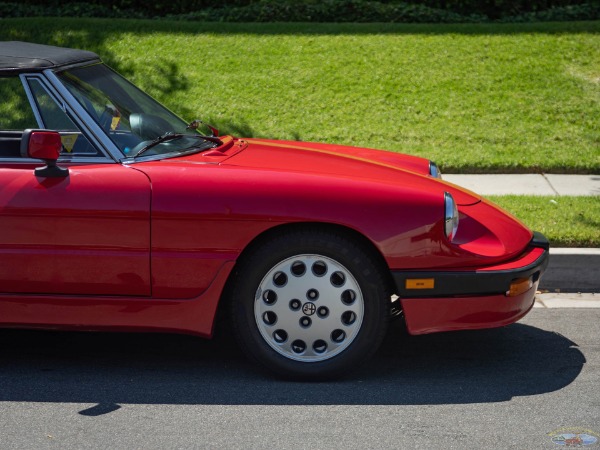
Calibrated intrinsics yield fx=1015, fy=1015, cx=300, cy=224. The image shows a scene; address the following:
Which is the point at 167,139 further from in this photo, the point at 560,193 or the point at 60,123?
the point at 560,193

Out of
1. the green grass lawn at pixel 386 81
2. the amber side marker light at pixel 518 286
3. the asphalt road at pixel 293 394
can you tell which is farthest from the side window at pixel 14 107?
the green grass lawn at pixel 386 81

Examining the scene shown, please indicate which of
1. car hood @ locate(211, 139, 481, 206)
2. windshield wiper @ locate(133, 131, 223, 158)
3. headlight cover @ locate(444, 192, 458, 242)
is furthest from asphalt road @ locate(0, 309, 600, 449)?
windshield wiper @ locate(133, 131, 223, 158)

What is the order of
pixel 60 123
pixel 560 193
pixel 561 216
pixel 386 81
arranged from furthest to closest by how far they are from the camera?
pixel 386 81 → pixel 560 193 → pixel 561 216 → pixel 60 123

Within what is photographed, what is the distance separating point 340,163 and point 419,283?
33.9 inches

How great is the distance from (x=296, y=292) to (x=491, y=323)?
93 centimetres

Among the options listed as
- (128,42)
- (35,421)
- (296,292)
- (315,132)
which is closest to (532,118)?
(315,132)

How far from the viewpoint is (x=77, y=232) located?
4.68m

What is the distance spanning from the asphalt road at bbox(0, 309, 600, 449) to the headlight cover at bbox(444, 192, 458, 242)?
72 cm

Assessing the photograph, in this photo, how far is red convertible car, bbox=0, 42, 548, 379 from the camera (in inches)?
183

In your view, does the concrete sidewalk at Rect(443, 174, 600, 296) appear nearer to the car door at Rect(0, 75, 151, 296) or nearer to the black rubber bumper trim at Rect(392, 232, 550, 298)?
the black rubber bumper trim at Rect(392, 232, 550, 298)

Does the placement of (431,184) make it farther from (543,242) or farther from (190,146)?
(190,146)

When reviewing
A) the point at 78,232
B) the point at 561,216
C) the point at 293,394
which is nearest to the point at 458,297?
the point at 293,394

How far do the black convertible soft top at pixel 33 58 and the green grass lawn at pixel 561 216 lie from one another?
3.27m

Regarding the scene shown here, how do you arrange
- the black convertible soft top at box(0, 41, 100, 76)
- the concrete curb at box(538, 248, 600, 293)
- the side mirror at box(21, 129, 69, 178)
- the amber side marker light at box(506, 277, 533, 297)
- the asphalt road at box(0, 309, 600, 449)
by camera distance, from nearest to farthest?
the asphalt road at box(0, 309, 600, 449) → the side mirror at box(21, 129, 69, 178) → the amber side marker light at box(506, 277, 533, 297) → the black convertible soft top at box(0, 41, 100, 76) → the concrete curb at box(538, 248, 600, 293)
